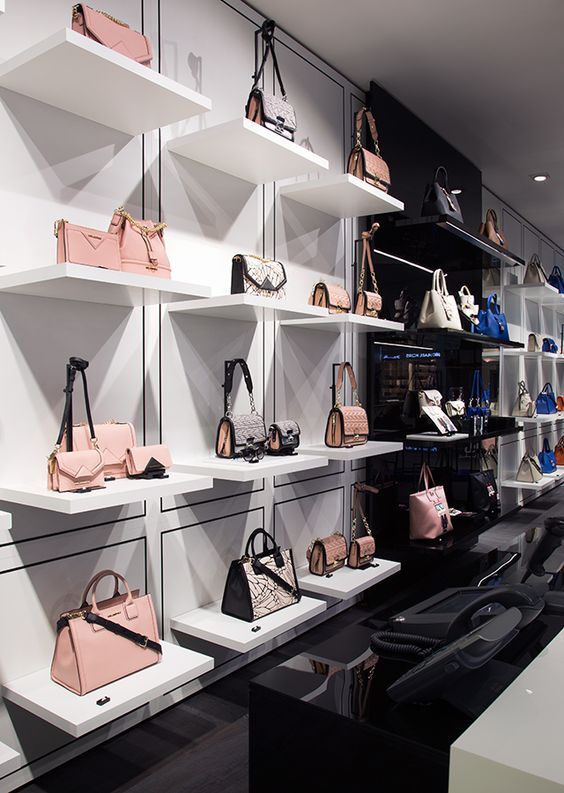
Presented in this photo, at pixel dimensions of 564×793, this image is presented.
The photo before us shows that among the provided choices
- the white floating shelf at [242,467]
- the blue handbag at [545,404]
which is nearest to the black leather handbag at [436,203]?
the white floating shelf at [242,467]

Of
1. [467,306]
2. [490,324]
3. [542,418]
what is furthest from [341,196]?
[542,418]

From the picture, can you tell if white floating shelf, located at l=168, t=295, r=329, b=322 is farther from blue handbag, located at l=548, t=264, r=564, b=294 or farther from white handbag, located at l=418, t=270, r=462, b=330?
blue handbag, located at l=548, t=264, r=564, b=294

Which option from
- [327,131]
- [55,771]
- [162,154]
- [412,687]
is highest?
[327,131]

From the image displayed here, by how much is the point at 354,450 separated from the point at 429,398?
130 centimetres

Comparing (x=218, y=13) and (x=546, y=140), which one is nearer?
(x=218, y=13)

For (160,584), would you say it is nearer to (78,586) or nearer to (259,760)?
(78,586)

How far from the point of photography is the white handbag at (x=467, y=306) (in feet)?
16.8

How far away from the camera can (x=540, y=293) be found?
7910 mm

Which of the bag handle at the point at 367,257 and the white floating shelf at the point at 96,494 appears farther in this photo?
the bag handle at the point at 367,257

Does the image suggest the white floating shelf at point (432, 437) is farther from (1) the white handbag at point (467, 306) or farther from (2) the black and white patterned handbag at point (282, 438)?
(2) the black and white patterned handbag at point (282, 438)

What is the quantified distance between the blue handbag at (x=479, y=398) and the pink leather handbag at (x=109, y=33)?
391 cm

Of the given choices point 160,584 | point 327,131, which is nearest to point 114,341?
point 160,584

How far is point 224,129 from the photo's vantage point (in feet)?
8.75

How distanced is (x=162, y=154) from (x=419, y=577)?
9.99ft
